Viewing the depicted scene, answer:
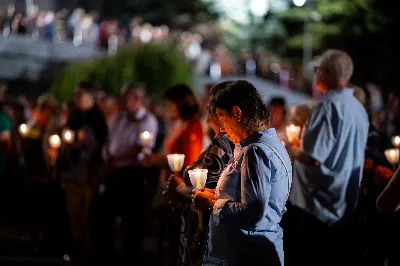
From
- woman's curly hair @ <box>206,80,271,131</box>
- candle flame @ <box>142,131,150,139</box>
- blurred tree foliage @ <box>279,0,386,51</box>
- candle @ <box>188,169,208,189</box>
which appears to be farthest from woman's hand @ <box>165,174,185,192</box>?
blurred tree foliage @ <box>279,0,386,51</box>

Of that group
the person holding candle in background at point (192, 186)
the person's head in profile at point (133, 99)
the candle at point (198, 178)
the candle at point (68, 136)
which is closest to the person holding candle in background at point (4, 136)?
the candle at point (68, 136)

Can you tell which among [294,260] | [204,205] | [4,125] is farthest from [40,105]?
[204,205]

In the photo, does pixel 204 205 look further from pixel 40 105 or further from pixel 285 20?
pixel 285 20

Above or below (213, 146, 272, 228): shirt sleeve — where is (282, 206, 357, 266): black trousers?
below

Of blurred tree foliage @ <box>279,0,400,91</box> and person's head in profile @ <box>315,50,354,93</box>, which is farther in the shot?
blurred tree foliage @ <box>279,0,400,91</box>

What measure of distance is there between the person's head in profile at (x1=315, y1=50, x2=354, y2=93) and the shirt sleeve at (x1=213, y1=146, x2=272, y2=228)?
2.36 metres

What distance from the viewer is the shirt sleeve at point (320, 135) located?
613 cm

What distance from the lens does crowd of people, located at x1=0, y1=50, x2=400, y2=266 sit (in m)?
4.37

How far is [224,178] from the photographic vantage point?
175 inches

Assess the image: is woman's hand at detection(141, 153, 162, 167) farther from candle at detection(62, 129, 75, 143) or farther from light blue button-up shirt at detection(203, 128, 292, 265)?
light blue button-up shirt at detection(203, 128, 292, 265)

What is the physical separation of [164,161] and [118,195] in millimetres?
1772

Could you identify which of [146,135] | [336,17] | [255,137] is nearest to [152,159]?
[146,135]

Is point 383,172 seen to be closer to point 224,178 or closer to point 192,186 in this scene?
point 192,186

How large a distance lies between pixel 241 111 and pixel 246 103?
5cm
